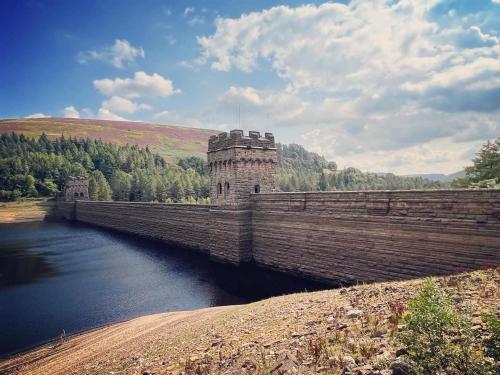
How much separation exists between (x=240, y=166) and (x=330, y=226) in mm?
10742

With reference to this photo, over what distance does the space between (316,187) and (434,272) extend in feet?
372

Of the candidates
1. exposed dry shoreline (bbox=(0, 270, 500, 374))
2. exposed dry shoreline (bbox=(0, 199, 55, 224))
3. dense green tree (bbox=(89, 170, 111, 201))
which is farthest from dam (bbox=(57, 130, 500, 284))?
exposed dry shoreline (bbox=(0, 199, 55, 224))

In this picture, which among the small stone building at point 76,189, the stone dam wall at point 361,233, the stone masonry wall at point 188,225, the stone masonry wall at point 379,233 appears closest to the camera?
the stone masonry wall at point 379,233

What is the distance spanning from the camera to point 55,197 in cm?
10900

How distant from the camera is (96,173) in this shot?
12300cm

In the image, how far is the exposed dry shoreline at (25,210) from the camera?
90.9 meters

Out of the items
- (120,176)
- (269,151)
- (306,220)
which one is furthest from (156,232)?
(120,176)

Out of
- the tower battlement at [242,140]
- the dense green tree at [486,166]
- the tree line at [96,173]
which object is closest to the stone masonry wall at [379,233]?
the tower battlement at [242,140]

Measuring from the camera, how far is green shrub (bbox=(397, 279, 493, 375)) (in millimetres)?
6016

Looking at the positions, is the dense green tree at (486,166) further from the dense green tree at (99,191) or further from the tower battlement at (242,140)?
the dense green tree at (99,191)

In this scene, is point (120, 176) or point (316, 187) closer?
point (120, 176)

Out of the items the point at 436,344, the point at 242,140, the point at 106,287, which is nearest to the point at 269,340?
the point at 436,344

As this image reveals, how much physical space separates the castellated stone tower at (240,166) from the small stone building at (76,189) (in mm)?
79087

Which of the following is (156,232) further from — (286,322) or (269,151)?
(286,322)
